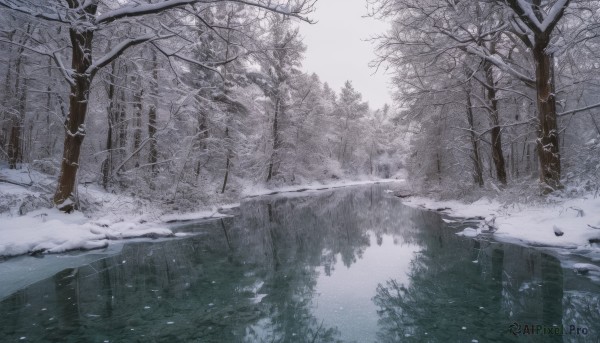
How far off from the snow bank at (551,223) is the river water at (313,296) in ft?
1.77

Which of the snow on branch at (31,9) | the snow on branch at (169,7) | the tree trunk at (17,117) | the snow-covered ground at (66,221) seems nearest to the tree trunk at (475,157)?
the snow on branch at (169,7)

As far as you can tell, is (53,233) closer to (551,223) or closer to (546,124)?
(551,223)

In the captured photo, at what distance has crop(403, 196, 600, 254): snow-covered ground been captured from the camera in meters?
7.46

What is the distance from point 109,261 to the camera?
782 cm

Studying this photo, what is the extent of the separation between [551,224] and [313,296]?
699 cm

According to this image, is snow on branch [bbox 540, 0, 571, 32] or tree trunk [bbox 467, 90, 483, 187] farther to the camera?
tree trunk [bbox 467, 90, 483, 187]

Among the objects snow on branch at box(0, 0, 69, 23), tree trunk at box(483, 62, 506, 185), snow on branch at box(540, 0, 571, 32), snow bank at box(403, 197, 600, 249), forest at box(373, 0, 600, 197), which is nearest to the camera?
snow bank at box(403, 197, 600, 249)

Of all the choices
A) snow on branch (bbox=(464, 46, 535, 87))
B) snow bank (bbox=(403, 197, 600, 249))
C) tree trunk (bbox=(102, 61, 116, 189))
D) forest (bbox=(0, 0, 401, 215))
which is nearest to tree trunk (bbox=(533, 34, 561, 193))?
snow on branch (bbox=(464, 46, 535, 87))

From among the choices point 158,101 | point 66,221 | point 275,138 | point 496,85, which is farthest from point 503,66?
point 275,138

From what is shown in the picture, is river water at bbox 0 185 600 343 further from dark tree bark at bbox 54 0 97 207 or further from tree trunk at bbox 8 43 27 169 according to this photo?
tree trunk at bbox 8 43 27 169

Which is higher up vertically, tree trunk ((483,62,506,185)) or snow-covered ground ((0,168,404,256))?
tree trunk ((483,62,506,185))

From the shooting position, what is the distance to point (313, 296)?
5.67 meters

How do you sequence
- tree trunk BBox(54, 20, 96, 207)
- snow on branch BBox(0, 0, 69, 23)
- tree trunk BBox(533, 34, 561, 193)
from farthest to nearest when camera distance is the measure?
tree trunk BBox(54, 20, 96, 207)
tree trunk BBox(533, 34, 561, 193)
snow on branch BBox(0, 0, 69, 23)

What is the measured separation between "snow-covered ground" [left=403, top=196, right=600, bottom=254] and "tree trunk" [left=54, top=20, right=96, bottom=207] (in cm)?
1276
